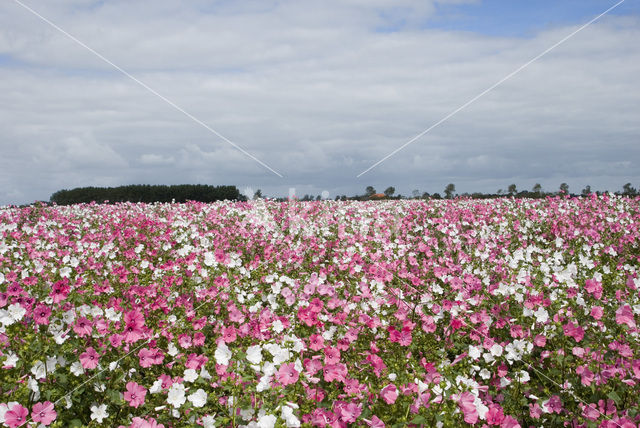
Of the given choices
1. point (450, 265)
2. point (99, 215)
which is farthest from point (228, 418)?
point (99, 215)

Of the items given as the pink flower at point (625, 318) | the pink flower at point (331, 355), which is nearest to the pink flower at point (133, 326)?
the pink flower at point (331, 355)

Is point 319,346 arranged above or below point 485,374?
above

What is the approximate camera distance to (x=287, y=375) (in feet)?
9.07

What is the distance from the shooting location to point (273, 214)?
1148 centimetres

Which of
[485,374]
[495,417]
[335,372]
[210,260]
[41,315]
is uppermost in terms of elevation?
[210,260]

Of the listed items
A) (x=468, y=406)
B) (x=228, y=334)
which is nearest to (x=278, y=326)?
(x=228, y=334)

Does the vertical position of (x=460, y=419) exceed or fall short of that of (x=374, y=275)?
it falls short

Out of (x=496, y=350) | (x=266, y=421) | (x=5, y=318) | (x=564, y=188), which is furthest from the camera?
(x=564, y=188)

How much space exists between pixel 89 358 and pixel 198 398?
3.21 ft

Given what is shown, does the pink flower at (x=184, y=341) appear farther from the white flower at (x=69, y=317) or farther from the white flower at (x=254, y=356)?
the white flower at (x=254, y=356)

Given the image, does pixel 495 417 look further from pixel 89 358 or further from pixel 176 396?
pixel 89 358

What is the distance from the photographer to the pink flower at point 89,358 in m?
3.21

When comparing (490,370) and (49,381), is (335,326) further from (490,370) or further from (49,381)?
(49,381)

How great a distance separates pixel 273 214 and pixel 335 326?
7640 mm
